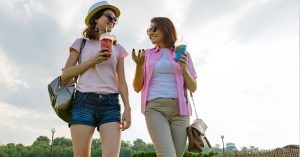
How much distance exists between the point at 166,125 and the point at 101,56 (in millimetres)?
951

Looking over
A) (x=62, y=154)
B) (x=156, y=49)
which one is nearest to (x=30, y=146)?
(x=62, y=154)

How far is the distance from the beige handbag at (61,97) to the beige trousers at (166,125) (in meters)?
0.82

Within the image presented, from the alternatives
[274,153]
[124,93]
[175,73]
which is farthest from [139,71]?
[274,153]

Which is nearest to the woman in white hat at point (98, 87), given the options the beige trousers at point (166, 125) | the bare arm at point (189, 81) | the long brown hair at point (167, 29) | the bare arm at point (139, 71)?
the bare arm at point (139, 71)

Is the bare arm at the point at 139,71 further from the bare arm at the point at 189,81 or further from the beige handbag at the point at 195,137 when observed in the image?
the beige handbag at the point at 195,137

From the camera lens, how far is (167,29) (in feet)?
12.8

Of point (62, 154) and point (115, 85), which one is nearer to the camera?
point (115, 85)

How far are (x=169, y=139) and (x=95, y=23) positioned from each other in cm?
140

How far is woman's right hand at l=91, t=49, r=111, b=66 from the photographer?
10.2 feet

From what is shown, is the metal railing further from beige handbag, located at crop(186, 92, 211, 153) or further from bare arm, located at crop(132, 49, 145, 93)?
bare arm, located at crop(132, 49, 145, 93)

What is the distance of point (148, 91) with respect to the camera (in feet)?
11.9

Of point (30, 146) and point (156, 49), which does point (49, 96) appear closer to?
point (156, 49)

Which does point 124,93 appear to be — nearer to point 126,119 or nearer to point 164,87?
point 126,119

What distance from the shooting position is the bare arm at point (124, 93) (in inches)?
122
